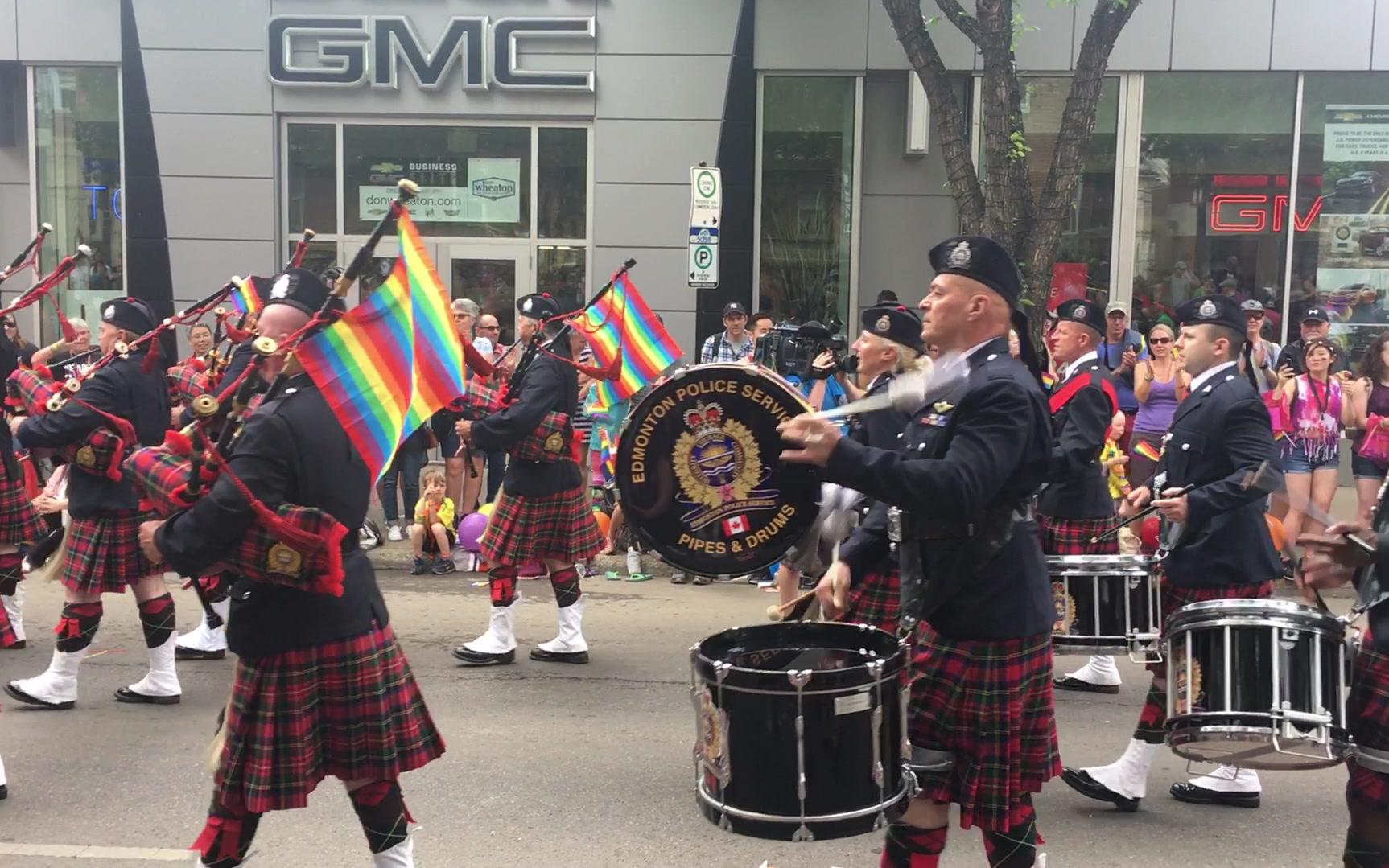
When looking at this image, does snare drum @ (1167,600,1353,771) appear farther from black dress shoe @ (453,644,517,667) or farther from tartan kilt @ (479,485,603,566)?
black dress shoe @ (453,644,517,667)

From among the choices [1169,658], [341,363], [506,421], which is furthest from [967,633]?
[506,421]

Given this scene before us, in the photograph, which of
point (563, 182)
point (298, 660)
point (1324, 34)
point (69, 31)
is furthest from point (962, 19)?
point (69, 31)

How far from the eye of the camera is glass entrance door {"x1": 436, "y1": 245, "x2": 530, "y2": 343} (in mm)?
13773

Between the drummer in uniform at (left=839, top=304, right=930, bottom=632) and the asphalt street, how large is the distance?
87 centimetres

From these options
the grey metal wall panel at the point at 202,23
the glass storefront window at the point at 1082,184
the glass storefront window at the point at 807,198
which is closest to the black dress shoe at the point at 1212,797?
the glass storefront window at the point at 1082,184

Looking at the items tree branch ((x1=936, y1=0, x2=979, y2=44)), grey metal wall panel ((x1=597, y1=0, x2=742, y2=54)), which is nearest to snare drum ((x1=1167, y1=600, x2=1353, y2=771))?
tree branch ((x1=936, y1=0, x2=979, y2=44))

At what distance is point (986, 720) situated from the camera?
3289mm

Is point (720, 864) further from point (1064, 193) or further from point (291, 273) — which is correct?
point (1064, 193)

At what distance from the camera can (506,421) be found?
643cm

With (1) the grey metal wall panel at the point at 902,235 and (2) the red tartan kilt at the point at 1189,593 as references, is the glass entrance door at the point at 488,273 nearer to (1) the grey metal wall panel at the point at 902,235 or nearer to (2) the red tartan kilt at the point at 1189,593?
(1) the grey metal wall panel at the point at 902,235

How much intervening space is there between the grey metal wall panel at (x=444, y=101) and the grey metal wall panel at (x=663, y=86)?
0.09 m

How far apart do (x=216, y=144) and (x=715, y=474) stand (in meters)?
11.8

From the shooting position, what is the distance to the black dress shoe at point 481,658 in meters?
6.78

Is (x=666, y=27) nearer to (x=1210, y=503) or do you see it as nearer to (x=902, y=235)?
A: (x=902, y=235)
